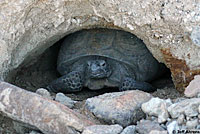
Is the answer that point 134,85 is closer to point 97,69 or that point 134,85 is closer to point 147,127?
point 97,69

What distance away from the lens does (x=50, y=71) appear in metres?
4.66

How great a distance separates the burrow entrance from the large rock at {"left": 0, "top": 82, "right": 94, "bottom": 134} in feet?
3.88

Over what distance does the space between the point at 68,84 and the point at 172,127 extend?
2.28 meters

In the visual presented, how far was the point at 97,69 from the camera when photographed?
4.28 m

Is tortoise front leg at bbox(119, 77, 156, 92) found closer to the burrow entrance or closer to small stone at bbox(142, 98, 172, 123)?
the burrow entrance

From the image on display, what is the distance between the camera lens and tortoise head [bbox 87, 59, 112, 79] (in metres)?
4.28

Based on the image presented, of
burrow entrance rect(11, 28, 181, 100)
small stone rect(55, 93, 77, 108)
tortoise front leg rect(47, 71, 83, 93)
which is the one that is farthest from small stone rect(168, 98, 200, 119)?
tortoise front leg rect(47, 71, 83, 93)

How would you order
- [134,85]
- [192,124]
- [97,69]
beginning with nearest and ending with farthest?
1. [192,124]
2. [134,85]
3. [97,69]

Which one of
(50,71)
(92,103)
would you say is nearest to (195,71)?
(92,103)

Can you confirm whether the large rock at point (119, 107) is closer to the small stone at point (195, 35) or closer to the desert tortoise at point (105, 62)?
the small stone at point (195, 35)

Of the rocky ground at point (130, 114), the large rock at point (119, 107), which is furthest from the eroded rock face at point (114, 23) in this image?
the large rock at point (119, 107)

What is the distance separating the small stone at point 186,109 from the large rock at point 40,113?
1.67 feet

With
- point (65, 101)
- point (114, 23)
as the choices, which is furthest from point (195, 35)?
point (65, 101)

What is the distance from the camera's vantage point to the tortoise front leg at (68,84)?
4156mm
